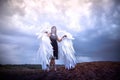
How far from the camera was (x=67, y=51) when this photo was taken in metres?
5.48

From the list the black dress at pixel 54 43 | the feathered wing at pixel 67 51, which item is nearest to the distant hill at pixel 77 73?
the feathered wing at pixel 67 51

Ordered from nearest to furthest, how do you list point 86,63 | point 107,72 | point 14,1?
point 107,72 → point 86,63 → point 14,1

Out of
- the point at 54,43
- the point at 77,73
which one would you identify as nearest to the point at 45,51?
the point at 54,43

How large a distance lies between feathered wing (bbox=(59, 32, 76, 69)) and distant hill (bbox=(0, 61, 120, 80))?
13cm

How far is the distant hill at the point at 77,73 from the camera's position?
523 cm

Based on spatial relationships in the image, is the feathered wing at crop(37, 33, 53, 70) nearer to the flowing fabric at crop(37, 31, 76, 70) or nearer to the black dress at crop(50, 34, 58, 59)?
the flowing fabric at crop(37, 31, 76, 70)

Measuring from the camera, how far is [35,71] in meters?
5.61

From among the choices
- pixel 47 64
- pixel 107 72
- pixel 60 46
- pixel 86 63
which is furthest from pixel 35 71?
pixel 107 72

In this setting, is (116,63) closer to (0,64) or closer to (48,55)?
(48,55)

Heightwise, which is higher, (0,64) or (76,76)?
(0,64)

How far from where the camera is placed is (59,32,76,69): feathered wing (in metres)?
5.47

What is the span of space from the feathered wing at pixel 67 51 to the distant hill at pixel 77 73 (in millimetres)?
133

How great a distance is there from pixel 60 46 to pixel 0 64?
1465 mm

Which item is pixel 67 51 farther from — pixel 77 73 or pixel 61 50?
pixel 77 73
